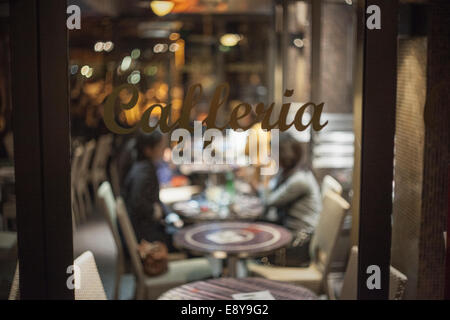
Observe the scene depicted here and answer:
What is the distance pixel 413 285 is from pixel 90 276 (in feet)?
5.70

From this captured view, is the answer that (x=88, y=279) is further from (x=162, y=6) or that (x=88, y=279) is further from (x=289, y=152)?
(x=289, y=152)

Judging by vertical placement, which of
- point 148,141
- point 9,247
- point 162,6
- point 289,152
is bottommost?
point 9,247

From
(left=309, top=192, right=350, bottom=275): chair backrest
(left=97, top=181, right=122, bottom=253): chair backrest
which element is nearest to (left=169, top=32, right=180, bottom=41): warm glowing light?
(left=97, top=181, right=122, bottom=253): chair backrest

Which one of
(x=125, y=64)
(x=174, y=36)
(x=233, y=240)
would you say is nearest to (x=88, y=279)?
(x=125, y=64)

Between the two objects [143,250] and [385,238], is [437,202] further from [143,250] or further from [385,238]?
[143,250]

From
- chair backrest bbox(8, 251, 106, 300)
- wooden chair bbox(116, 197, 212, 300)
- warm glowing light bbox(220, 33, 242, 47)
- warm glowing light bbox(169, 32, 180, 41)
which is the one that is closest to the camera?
chair backrest bbox(8, 251, 106, 300)

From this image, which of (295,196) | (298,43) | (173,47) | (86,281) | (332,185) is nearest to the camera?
(86,281)

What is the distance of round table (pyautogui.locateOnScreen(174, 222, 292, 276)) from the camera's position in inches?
151

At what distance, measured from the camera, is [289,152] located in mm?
4660

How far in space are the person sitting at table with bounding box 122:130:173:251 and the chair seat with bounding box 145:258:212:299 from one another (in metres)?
0.30

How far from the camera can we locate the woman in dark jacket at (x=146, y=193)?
13.8 feet

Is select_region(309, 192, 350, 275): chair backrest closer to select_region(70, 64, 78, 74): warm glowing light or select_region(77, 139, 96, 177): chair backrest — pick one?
select_region(70, 64, 78, 74): warm glowing light

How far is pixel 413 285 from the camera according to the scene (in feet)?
9.80

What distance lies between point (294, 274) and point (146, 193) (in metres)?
1.31
